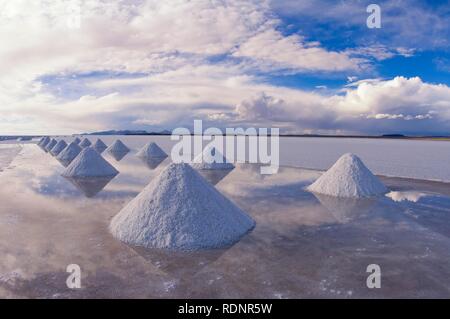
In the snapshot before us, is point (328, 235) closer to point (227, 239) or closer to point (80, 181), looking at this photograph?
point (227, 239)

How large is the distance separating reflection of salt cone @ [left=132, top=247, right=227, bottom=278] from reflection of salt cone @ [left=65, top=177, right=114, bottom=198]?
6988mm

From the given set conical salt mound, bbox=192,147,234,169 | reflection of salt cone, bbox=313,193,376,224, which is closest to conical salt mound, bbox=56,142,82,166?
conical salt mound, bbox=192,147,234,169

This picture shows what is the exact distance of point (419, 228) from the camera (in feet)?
26.9

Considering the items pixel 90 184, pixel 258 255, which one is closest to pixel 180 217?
pixel 258 255

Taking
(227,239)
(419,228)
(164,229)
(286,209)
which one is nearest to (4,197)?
(164,229)

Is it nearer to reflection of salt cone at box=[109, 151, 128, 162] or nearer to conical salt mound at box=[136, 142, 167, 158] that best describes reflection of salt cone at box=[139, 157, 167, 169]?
reflection of salt cone at box=[109, 151, 128, 162]

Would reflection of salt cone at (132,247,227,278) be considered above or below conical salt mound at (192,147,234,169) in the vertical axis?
below

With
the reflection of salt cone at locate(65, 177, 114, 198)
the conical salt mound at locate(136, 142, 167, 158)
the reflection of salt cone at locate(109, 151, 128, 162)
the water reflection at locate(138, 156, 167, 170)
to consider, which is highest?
the conical salt mound at locate(136, 142, 167, 158)

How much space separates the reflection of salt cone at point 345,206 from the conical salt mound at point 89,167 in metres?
11.9

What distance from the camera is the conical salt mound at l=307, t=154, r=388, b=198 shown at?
12.6 m

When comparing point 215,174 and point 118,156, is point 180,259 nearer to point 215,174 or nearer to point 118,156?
point 215,174

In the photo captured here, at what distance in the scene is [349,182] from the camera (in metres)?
13.0

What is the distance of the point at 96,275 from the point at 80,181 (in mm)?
11707
